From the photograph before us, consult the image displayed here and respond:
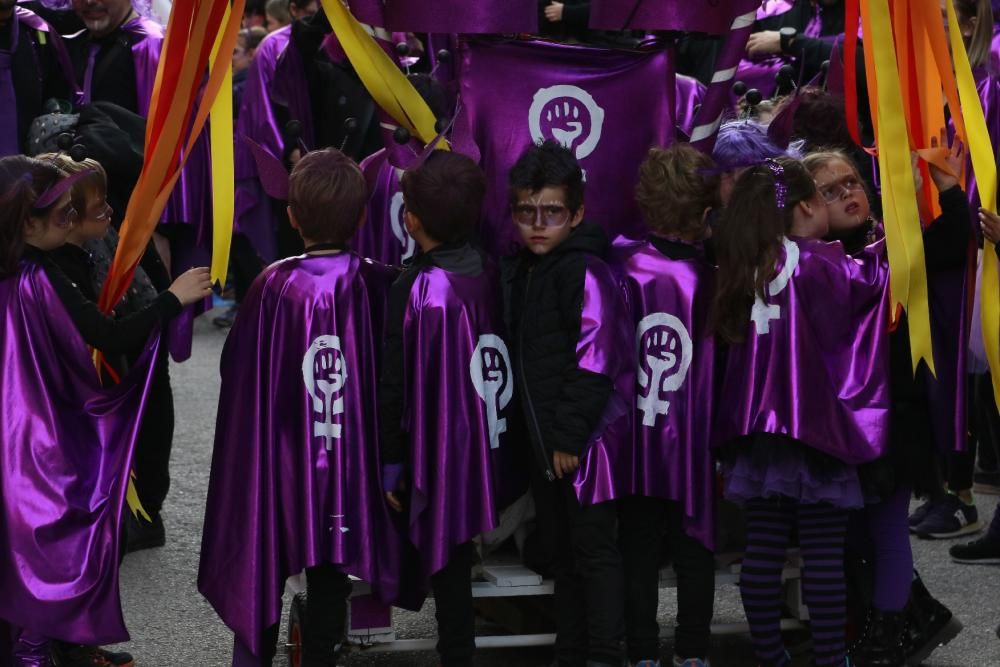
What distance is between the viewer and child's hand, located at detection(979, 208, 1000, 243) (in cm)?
412

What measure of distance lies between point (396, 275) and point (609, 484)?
809mm

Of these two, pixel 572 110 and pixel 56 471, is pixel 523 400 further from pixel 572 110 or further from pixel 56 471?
pixel 56 471

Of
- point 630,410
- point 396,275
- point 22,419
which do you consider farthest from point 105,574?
point 630,410

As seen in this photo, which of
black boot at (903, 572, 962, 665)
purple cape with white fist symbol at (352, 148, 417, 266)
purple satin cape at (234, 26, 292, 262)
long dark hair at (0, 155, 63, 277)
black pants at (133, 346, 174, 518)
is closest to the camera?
long dark hair at (0, 155, 63, 277)

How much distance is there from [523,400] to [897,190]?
110 centimetres

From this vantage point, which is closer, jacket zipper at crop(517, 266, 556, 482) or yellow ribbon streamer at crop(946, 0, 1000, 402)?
jacket zipper at crop(517, 266, 556, 482)

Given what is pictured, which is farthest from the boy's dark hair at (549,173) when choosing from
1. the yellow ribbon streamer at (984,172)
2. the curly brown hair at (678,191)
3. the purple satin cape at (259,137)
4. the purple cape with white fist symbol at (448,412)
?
the purple satin cape at (259,137)

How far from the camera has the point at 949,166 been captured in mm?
4062

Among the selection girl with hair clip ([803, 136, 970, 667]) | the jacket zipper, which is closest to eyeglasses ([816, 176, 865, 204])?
girl with hair clip ([803, 136, 970, 667])

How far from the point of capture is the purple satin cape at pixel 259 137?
632 cm

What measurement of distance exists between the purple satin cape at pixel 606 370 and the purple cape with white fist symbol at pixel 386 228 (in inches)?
51.9

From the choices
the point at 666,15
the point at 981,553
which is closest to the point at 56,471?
the point at 666,15

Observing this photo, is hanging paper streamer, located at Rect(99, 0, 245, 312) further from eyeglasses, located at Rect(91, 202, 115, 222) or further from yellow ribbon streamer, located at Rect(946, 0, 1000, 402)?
yellow ribbon streamer, located at Rect(946, 0, 1000, 402)

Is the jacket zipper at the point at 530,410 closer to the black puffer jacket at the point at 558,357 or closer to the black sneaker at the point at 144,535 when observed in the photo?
the black puffer jacket at the point at 558,357
